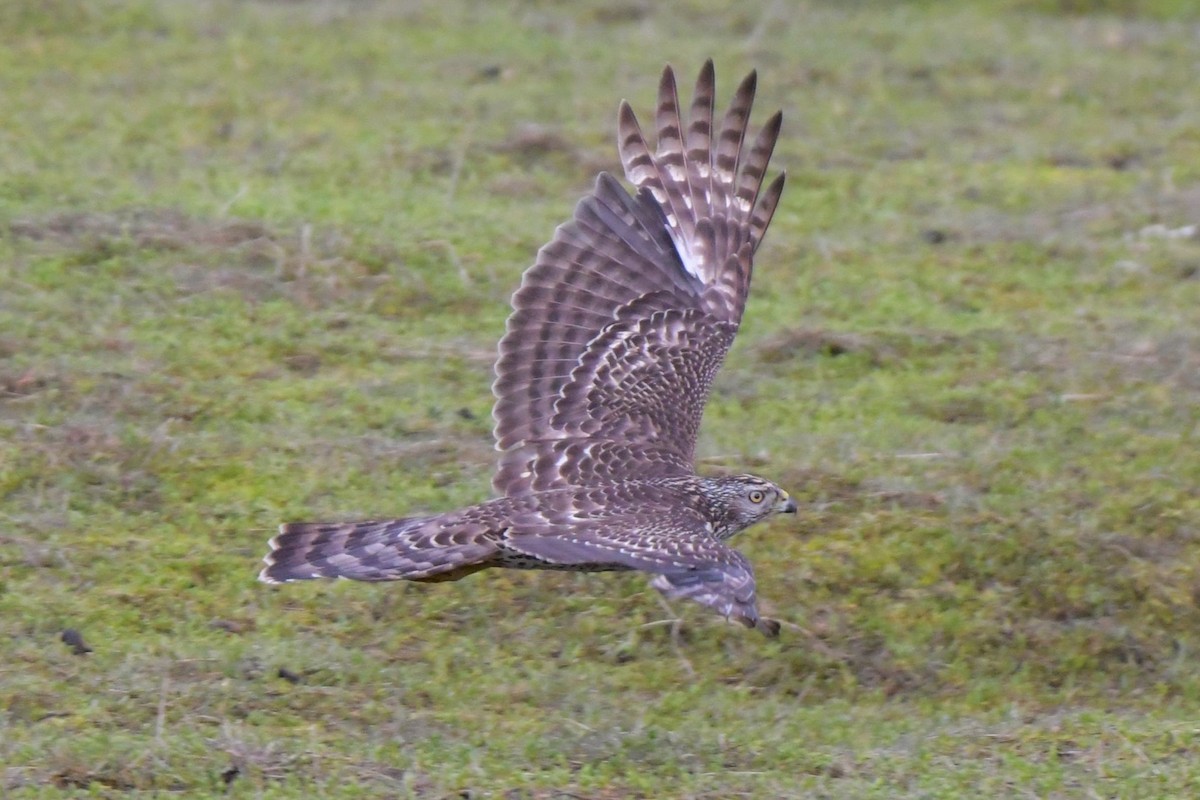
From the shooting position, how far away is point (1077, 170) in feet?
45.1

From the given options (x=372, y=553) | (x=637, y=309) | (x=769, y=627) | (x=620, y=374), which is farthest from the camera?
(x=637, y=309)

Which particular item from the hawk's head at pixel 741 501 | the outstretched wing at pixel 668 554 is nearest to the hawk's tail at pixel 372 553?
the outstretched wing at pixel 668 554

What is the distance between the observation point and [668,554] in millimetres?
6312

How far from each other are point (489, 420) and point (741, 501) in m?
2.28

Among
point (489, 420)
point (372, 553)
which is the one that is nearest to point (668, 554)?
point (372, 553)

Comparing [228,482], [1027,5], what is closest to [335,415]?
[228,482]

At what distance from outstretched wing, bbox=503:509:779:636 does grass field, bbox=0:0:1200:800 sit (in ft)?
2.28

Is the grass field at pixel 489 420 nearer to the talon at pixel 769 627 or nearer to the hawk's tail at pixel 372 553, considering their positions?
the hawk's tail at pixel 372 553

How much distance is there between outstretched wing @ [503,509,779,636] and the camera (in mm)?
5840

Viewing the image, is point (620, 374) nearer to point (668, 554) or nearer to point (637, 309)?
point (637, 309)

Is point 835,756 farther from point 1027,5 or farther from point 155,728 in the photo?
point 1027,5

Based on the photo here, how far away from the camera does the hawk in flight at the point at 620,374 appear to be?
684 cm

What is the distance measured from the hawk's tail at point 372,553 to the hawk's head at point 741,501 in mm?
986

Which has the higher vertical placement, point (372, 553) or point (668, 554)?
point (668, 554)
